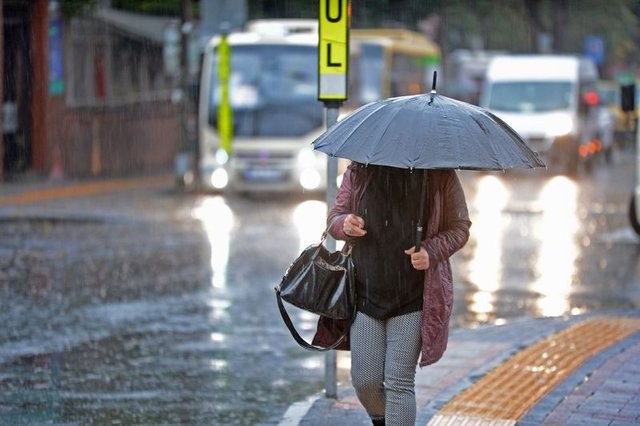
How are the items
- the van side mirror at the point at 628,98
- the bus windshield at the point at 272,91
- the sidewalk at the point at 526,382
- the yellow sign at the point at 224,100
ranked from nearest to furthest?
the sidewalk at the point at 526,382 < the van side mirror at the point at 628,98 < the yellow sign at the point at 224,100 < the bus windshield at the point at 272,91

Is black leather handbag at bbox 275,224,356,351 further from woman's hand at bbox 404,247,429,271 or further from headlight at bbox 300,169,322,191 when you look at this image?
headlight at bbox 300,169,322,191

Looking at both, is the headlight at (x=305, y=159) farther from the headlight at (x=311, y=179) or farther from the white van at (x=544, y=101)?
the white van at (x=544, y=101)

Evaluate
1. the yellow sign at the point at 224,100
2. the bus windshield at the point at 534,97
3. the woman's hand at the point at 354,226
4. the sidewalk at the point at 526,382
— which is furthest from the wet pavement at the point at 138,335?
the bus windshield at the point at 534,97

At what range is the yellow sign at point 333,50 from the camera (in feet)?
25.5

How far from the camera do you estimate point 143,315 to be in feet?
38.5

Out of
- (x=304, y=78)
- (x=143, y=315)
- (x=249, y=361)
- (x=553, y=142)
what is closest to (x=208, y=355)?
(x=249, y=361)

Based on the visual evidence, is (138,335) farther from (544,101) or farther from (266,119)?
(544,101)

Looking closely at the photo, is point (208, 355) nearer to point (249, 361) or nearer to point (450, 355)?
point (249, 361)

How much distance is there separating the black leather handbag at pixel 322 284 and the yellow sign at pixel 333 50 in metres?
1.71

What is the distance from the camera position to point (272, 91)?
25984mm

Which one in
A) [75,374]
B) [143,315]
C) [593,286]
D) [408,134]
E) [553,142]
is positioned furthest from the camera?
[553,142]

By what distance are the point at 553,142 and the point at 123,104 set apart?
9923mm

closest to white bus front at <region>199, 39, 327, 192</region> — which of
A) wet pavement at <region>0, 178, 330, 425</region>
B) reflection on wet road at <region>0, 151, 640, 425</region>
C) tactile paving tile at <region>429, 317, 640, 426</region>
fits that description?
reflection on wet road at <region>0, 151, 640, 425</region>

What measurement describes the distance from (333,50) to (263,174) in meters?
17.3
